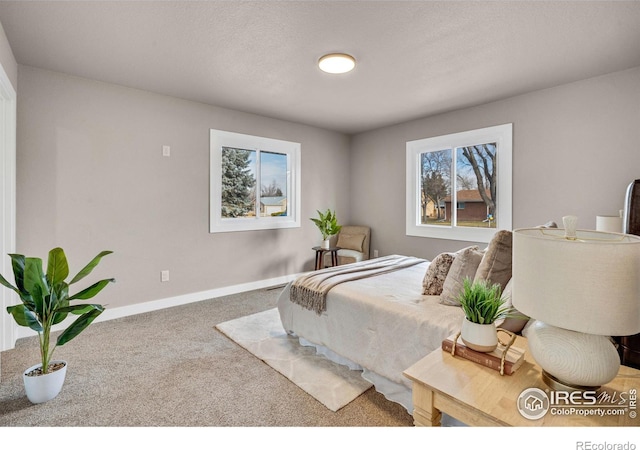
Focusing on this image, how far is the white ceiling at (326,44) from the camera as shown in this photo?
2.00 m

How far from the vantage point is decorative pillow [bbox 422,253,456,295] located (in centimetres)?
221

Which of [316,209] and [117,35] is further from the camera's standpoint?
[316,209]

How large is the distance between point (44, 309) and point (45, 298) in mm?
68

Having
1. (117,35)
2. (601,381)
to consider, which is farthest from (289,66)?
(601,381)

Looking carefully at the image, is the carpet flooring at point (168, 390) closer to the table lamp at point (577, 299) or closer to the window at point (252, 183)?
the table lamp at point (577, 299)

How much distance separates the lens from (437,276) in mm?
2225

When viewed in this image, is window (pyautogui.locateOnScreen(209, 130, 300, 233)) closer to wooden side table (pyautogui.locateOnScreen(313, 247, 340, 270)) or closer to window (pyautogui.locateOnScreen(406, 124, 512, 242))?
wooden side table (pyautogui.locateOnScreen(313, 247, 340, 270))

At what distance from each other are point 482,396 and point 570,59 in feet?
Result: 10.1

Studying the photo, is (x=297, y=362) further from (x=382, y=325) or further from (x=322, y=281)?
(x=382, y=325)

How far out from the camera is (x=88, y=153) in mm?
3102

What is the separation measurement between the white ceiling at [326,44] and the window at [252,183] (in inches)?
32.0

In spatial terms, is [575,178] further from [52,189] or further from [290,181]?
[52,189]

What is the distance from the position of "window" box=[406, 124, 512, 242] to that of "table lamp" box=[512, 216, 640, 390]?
3.02 m

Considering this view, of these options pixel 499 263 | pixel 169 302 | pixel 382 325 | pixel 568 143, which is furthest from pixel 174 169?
pixel 568 143
